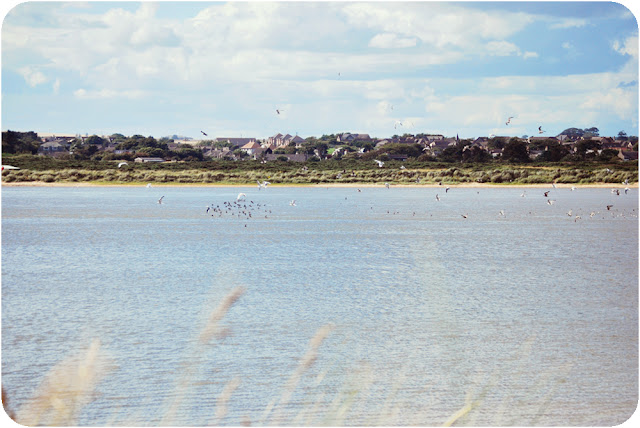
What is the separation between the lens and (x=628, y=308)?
643 inches

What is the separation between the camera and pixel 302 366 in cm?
1117

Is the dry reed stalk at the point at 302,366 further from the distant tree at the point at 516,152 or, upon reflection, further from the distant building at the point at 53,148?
the distant building at the point at 53,148

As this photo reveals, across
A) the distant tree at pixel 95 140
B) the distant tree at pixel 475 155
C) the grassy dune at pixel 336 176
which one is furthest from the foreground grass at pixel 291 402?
the distant tree at pixel 95 140

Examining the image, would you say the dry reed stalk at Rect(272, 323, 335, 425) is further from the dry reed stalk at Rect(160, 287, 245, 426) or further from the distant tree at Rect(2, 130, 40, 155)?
the distant tree at Rect(2, 130, 40, 155)

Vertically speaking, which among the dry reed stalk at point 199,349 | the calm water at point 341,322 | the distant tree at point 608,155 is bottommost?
the calm water at point 341,322

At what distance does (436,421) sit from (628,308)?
8695 millimetres

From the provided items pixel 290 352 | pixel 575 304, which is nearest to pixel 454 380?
pixel 290 352

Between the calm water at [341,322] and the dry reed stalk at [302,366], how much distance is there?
85mm

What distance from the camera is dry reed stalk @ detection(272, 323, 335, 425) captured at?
31.2 ft

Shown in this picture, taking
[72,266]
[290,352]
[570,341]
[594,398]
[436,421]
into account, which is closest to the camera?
[436,421]

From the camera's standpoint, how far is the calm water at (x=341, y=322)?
389 inches

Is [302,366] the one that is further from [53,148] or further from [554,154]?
[53,148]

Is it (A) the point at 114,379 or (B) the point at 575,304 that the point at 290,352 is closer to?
(A) the point at 114,379

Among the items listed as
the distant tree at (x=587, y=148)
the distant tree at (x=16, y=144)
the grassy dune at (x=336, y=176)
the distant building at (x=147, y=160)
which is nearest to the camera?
the grassy dune at (x=336, y=176)
